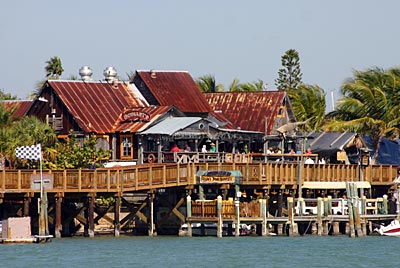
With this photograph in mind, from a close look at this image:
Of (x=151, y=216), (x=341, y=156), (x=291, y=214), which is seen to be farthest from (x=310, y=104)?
(x=151, y=216)

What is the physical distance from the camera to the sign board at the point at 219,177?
70.7m

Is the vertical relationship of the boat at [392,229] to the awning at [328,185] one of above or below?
below

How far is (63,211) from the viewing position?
2867 inches

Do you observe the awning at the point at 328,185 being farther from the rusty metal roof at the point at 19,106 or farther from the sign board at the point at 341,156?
the rusty metal roof at the point at 19,106

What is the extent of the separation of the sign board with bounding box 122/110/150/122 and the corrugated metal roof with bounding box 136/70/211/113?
3.70m

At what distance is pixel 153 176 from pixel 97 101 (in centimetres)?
1321

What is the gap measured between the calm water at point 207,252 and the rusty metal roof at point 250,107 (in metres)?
16.3

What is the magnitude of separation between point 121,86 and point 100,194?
17.0 m

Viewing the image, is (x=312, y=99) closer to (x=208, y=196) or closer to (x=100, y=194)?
(x=208, y=196)

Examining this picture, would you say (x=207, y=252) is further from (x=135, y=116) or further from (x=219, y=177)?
(x=135, y=116)

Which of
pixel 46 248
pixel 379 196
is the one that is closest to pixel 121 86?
pixel 379 196

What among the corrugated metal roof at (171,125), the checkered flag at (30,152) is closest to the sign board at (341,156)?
the corrugated metal roof at (171,125)

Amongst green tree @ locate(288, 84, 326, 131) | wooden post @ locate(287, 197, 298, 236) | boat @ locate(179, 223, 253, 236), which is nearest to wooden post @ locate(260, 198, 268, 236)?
wooden post @ locate(287, 197, 298, 236)

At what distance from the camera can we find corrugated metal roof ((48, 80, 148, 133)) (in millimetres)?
80188
